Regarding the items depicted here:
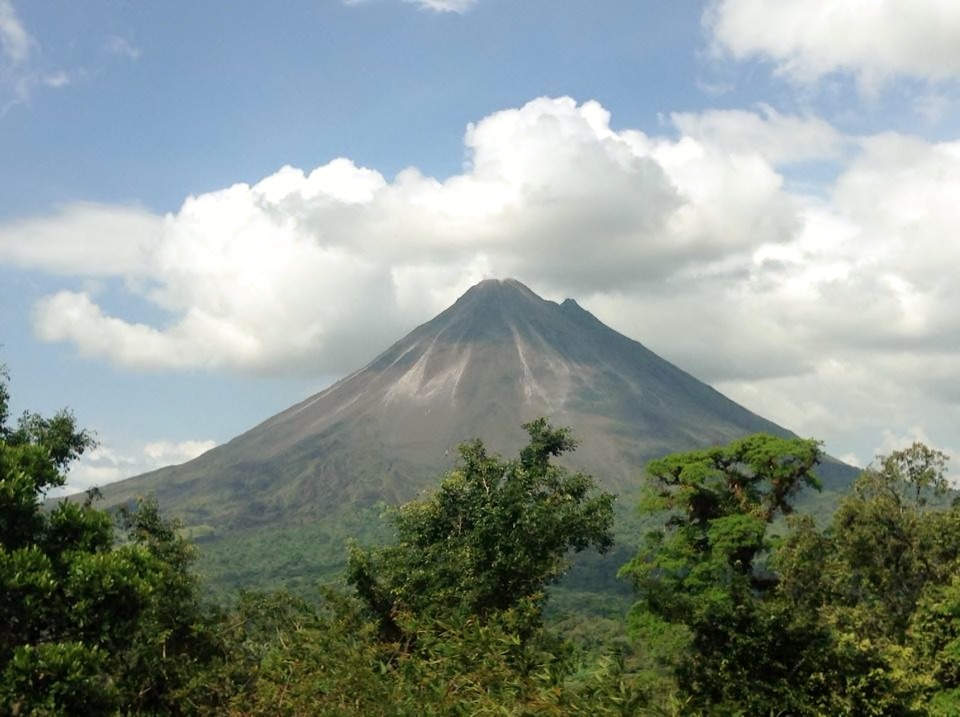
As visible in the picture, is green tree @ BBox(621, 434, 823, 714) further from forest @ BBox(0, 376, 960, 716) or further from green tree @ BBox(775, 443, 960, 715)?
green tree @ BBox(775, 443, 960, 715)

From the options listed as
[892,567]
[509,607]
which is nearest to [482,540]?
[509,607]

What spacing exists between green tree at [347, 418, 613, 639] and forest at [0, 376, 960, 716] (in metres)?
0.06

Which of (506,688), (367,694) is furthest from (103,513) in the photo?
(506,688)

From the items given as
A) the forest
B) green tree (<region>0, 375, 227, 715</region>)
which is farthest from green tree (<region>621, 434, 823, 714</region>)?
green tree (<region>0, 375, 227, 715</region>)

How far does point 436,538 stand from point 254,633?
16.3 ft

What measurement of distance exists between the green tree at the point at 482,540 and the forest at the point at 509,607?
0.06 metres

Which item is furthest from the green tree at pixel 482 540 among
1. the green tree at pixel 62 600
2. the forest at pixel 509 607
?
the green tree at pixel 62 600

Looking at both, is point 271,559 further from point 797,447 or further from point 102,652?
point 102,652

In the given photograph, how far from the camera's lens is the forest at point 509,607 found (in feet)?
36.8

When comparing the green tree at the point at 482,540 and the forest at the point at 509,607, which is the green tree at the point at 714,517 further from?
the green tree at the point at 482,540

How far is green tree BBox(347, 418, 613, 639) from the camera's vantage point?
21.5m

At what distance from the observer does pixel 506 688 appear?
9.59 meters

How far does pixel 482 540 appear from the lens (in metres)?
21.9

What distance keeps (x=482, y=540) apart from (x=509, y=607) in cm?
184
